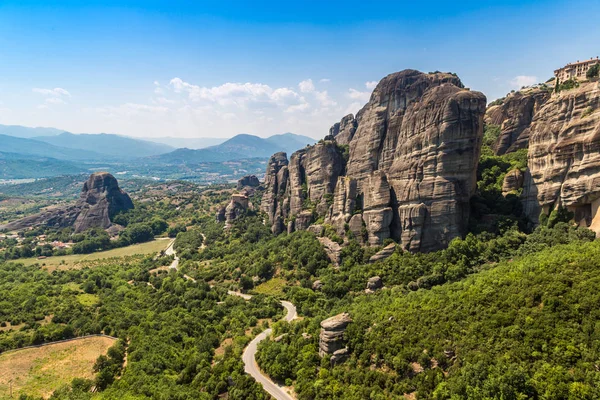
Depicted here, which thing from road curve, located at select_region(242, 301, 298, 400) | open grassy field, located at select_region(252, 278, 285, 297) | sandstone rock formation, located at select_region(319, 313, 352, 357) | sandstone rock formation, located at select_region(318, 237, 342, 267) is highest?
sandstone rock formation, located at select_region(318, 237, 342, 267)

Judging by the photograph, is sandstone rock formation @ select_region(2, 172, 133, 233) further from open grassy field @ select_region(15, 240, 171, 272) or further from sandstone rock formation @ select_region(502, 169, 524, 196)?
sandstone rock formation @ select_region(502, 169, 524, 196)

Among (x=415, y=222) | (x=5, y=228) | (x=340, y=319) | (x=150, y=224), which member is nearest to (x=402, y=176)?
(x=415, y=222)

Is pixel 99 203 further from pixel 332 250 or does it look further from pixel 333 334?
pixel 333 334

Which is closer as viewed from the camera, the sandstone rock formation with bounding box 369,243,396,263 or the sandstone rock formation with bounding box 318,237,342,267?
the sandstone rock formation with bounding box 369,243,396,263

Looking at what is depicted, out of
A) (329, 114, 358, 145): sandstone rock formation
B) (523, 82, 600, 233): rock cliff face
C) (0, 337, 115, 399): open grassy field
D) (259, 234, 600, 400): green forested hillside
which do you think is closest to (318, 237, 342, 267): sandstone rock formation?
(259, 234, 600, 400): green forested hillside

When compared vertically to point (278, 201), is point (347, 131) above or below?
above

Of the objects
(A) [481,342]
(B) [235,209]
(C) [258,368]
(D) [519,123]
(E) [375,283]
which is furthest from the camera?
(B) [235,209]

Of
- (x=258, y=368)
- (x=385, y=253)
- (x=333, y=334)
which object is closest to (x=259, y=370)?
(x=258, y=368)
